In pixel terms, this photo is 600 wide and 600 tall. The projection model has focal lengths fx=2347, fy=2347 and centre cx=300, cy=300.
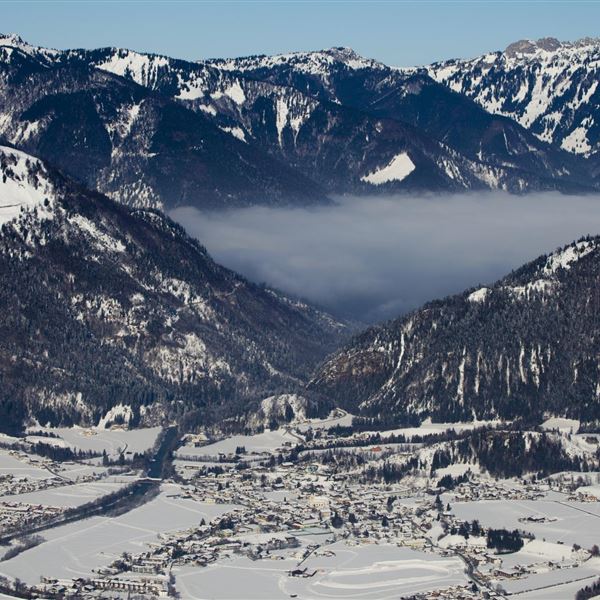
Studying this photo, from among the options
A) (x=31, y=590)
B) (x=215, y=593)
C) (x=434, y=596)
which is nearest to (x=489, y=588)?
(x=434, y=596)

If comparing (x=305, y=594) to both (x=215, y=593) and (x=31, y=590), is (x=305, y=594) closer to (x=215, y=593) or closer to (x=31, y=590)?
(x=215, y=593)

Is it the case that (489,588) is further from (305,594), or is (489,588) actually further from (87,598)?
(87,598)

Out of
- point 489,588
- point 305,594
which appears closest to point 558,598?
point 489,588

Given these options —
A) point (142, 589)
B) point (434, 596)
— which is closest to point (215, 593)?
point (142, 589)

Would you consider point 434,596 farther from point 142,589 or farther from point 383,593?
point 142,589

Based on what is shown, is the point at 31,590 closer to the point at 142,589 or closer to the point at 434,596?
the point at 142,589

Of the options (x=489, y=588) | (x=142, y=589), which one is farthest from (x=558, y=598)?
(x=142, y=589)
